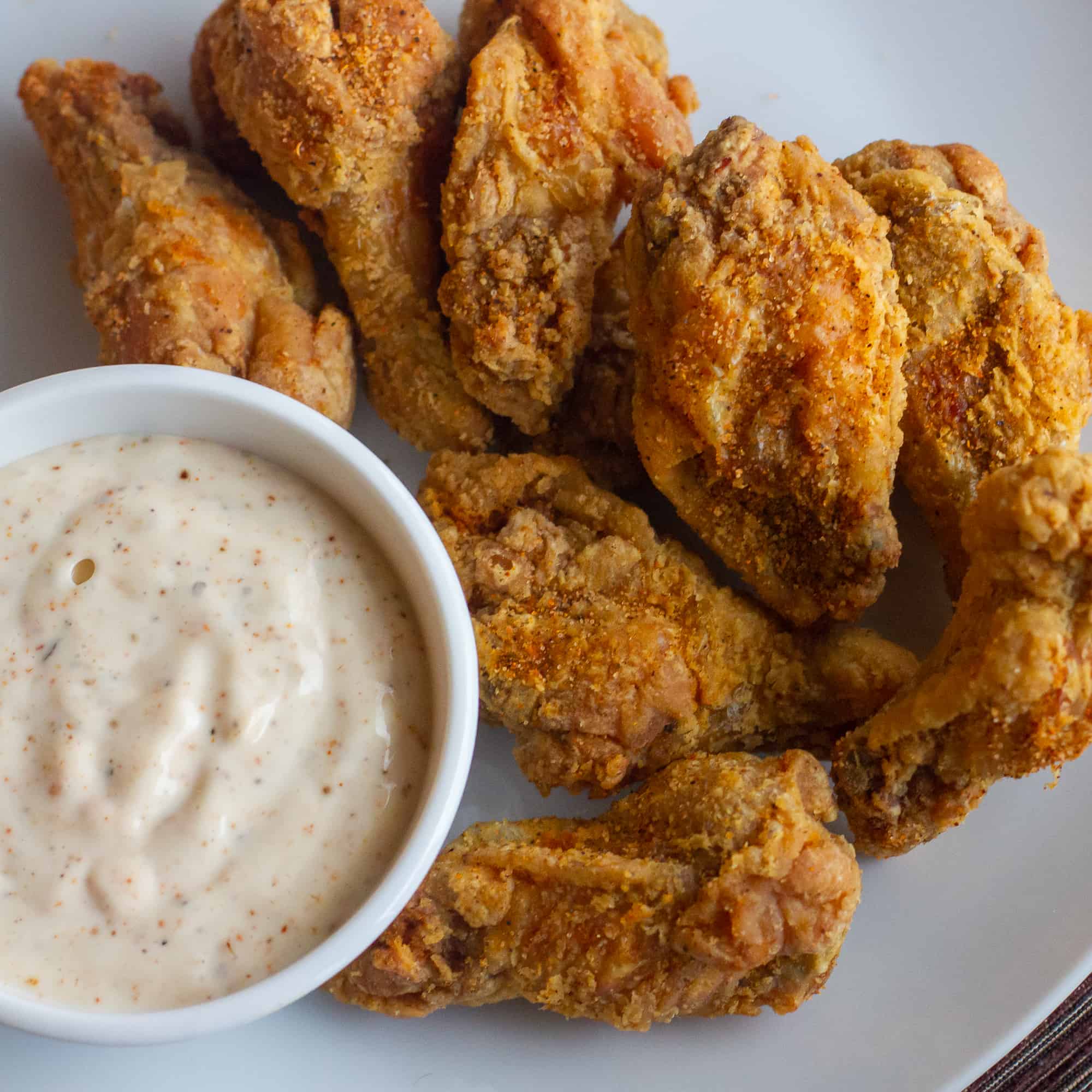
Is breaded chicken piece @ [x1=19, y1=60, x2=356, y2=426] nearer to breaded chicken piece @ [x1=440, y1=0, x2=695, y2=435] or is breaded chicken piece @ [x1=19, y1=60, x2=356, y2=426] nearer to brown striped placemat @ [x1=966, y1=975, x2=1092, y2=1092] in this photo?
breaded chicken piece @ [x1=440, y1=0, x2=695, y2=435]

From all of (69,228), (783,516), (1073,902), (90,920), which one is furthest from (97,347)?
(1073,902)

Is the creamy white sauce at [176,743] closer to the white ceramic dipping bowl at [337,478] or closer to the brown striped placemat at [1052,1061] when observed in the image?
the white ceramic dipping bowl at [337,478]

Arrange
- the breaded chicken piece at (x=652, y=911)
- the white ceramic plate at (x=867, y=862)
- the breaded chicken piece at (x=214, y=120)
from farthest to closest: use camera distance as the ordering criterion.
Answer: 1. the breaded chicken piece at (x=214, y=120)
2. the white ceramic plate at (x=867, y=862)
3. the breaded chicken piece at (x=652, y=911)

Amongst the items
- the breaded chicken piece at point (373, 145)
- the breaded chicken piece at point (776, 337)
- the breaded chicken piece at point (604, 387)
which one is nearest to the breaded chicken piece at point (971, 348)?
the breaded chicken piece at point (776, 337)

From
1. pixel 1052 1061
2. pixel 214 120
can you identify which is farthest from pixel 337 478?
pixel 1052 1061

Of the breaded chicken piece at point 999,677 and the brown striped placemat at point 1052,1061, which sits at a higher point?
the breaded chicken piece at point 999,677

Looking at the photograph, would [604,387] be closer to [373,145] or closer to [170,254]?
[373,145]
